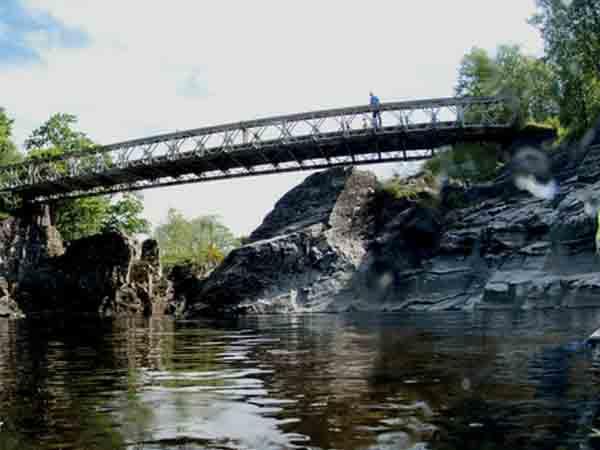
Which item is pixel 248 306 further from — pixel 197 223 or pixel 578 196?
pixel 197 223

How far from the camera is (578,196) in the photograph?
1131 inches

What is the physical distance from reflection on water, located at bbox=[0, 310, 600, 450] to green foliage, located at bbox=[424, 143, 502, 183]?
29272mm

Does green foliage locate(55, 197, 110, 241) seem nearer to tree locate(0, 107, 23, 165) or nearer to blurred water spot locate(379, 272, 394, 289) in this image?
tree locate(0, 107, 23, 165)

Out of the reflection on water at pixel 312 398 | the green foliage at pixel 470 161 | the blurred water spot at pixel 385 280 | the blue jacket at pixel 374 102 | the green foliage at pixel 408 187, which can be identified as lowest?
the reflection on water at pixel 312 398

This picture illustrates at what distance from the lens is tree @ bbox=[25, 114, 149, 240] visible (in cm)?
5578

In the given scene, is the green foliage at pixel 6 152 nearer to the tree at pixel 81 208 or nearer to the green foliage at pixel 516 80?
the tree at pixel 81 208

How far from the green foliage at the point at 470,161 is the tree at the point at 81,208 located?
28.7 m

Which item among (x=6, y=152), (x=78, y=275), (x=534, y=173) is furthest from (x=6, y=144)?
(x=534, y=173)

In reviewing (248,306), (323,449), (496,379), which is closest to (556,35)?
(248,306)

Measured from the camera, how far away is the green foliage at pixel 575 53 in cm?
3525

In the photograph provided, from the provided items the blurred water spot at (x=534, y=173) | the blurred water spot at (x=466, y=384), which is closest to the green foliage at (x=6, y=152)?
the blurred water spot at (x=534, y=173)

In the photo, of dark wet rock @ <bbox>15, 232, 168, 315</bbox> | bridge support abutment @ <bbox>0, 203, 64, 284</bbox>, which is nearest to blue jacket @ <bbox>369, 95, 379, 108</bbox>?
→ dark wet rock @ <bbox>15, 232, 168, 315</bbox>

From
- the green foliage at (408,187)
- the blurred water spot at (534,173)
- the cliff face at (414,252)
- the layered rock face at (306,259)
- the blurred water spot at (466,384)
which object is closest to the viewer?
the blurred water spot at (466,384)

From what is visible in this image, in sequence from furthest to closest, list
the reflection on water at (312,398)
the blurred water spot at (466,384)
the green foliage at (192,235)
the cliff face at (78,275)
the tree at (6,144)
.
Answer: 1. the green foliage at (192,235)
2. the tree at (6,144)
3. the cliff face at (78,275)
4. the blurred water spot at (466,384)
5. the reflection on water at (312,398)
